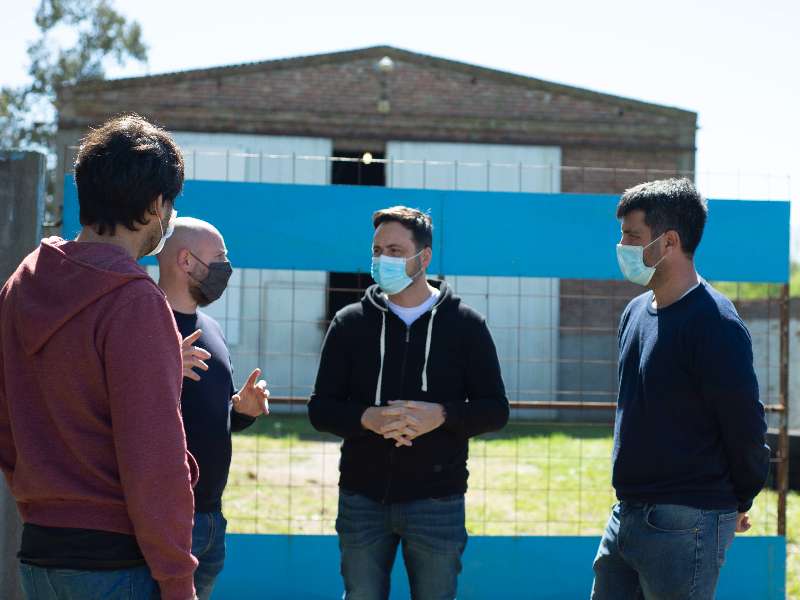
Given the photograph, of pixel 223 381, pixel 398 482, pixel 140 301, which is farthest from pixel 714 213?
pixel 140 301

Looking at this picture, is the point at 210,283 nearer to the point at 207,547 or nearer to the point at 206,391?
the point at 206,391

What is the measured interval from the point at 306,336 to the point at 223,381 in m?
9.36

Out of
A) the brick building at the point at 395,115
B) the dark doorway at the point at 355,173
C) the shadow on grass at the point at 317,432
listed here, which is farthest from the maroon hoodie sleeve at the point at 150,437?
the brick building at the point at 395,115

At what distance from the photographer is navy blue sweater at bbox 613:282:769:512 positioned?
2.94 m

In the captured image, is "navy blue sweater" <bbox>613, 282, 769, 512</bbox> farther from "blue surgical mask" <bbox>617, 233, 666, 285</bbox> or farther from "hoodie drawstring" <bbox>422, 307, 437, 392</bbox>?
"hoodie drawstring" <bbox>422, 307, 437, 392</bbox>

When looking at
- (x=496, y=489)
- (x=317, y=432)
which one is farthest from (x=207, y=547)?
(x=317, y=432)

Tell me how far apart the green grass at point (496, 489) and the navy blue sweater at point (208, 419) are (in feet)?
7.44

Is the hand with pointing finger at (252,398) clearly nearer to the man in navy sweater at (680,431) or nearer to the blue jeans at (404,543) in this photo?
the blue jeans at (404,543)

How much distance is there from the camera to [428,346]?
3652 millimetres

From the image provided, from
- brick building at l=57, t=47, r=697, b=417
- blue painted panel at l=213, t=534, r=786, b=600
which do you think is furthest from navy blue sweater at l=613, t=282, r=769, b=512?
brick building at l=57, t=47, r=697, b=417

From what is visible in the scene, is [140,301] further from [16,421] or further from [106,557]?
[106,557]

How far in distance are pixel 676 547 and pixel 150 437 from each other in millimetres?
1834

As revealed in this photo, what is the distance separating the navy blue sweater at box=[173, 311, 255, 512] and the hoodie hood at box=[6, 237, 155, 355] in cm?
114

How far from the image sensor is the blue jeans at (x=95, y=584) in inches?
78.5
